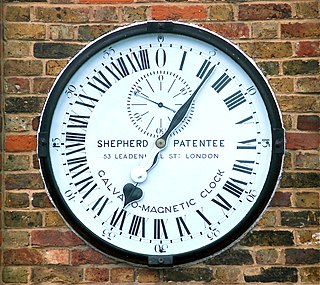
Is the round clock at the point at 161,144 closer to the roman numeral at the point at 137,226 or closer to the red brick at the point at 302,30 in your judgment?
the roman numeral at the point at 137,226

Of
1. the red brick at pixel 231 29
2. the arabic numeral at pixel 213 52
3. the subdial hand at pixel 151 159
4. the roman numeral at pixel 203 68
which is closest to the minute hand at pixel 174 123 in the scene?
the subdial hand at pixel 151 159

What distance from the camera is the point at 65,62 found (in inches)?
135

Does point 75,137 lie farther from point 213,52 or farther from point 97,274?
point 213,52

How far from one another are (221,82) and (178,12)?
364mm

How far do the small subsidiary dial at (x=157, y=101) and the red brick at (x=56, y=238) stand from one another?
1.77 ft

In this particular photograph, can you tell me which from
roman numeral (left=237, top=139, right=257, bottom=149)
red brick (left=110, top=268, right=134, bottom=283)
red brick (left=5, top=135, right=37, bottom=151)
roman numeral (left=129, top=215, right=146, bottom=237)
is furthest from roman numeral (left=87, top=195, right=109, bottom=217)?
roman numeral (left=237, top=139, right=257, bottom=149)

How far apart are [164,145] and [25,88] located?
2.14ft

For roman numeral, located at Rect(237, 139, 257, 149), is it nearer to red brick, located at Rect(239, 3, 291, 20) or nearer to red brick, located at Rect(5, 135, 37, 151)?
red brick, located at Rect(239, 3, 291, 20)

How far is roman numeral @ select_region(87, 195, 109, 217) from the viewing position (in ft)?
11.0

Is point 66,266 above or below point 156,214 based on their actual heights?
below

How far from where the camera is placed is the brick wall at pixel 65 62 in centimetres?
335

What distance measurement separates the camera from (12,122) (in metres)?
3.42

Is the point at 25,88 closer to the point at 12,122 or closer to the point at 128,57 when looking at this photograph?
the point at 12,122

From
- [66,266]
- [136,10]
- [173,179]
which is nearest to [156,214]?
[173,179]
